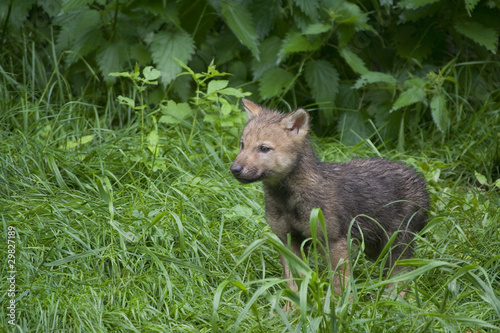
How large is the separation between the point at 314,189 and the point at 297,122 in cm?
43

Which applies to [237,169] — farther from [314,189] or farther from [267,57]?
[267,57]

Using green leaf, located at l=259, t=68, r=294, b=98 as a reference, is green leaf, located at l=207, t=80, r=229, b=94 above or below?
above

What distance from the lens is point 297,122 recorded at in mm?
4215

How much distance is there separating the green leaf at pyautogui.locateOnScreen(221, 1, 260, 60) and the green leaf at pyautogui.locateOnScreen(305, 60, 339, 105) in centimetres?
58

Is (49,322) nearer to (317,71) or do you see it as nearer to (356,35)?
(317,71)

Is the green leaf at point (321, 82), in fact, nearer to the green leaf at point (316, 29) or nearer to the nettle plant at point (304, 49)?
the nettle plant at point (304, 49)

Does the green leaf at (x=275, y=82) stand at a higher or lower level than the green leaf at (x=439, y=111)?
higher

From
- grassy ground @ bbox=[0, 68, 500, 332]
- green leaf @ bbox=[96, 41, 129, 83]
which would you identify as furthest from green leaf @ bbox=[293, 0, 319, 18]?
green leaf @ bbox=[96, 41, 129, 83]

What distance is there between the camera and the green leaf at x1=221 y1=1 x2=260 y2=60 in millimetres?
5625

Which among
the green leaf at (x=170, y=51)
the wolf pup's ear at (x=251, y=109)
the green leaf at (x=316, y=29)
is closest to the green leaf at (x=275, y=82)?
the green leaf at (x=316, y=29)

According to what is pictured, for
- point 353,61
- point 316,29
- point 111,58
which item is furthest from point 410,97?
point 111,58

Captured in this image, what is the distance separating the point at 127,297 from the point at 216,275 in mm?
522

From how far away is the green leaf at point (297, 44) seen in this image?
575 cm

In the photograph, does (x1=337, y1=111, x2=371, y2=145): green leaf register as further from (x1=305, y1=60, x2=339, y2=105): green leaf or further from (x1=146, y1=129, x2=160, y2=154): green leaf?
(x1=146, y1=129, x2=160, y2=154): green leaf
